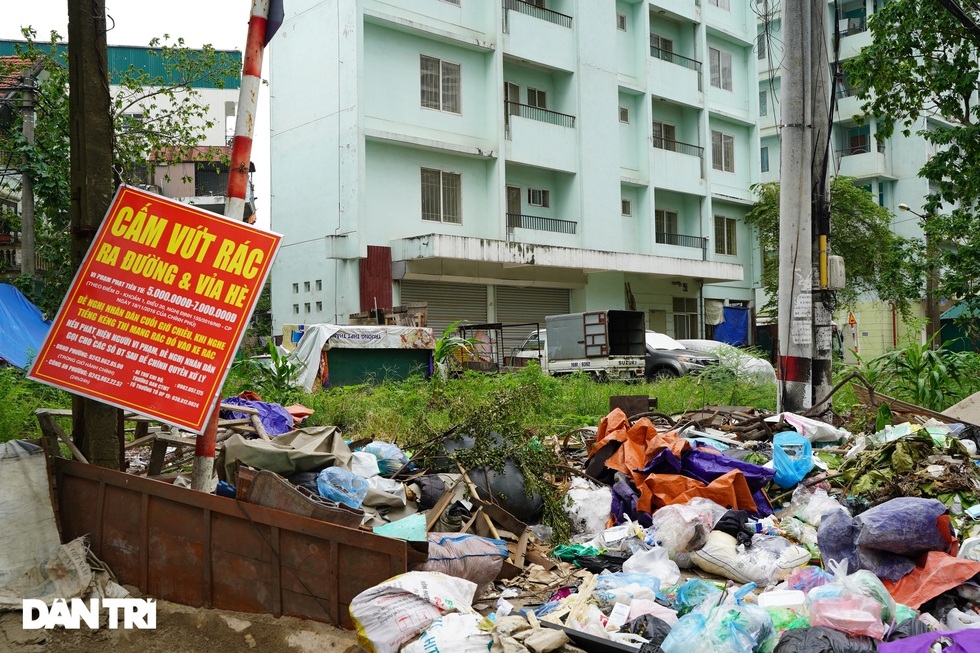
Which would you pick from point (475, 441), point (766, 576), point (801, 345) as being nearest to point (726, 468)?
point (766, 576)

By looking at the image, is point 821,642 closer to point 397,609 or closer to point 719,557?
point 719,557

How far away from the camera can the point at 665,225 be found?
1134 inches

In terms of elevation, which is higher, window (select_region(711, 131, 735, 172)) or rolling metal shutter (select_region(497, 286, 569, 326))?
window (select_region(711, 131, 735, 172))

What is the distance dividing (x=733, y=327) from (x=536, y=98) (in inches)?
467

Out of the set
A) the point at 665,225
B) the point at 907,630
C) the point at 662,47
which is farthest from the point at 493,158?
the point at 907,630

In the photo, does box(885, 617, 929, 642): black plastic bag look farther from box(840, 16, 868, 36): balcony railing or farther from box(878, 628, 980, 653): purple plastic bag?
box(840, 16, 868, 36): balcony railing

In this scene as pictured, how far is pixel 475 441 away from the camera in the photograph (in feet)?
21.4

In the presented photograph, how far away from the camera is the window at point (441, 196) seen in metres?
22.2

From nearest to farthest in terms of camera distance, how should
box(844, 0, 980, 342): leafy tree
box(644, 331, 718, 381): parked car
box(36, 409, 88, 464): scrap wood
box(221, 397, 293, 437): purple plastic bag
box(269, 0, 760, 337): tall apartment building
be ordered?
1. box(36, 409, 88, 464): scrap wood
2. box(221, 397, 293, 437): purple plastic bag
3. box(844, 0, 980, 342): leafy tree
4. box(644, 331, 718, 381): parked car
5. box(269, 0, 760, 337): tall apartment building

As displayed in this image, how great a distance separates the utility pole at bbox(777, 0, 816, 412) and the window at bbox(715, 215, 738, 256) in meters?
21.2

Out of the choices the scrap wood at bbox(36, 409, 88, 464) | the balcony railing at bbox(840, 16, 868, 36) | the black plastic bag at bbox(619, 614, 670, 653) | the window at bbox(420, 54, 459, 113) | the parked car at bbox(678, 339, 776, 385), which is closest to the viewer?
the black plastic bag at bbox(619, 614, 670, 653)

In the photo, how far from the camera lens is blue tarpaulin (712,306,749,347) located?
30.5 metres

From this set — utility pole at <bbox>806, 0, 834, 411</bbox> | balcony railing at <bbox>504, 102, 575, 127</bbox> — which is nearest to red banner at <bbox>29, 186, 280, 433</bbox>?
utility pole at <bbox>806, 0, 834, 411</bbox>

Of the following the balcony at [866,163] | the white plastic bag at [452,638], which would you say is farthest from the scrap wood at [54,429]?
the balcony at [866,163]
